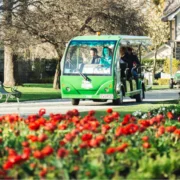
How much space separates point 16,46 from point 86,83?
12.4m

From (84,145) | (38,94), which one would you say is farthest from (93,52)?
(84,145)

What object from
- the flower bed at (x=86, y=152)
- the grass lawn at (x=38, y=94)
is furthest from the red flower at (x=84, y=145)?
the grass lawn at (x=38, y=94)

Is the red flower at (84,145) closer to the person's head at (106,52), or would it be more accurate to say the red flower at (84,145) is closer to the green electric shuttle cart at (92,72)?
the green electric shuttle cart at (92,72)

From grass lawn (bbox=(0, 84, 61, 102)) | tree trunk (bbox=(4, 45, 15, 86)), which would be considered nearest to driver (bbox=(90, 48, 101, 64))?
grass lawn (bbox=(0, 84, 61, 102))

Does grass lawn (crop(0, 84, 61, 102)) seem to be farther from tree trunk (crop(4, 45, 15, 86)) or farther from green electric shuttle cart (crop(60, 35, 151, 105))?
tree trunk (crop(4, 45, 15, 86))

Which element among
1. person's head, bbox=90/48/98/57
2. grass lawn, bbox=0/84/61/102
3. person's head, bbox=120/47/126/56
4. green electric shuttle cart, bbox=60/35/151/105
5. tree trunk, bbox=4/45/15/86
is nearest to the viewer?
green electric shuttle cart, bbox=60/35/151/105

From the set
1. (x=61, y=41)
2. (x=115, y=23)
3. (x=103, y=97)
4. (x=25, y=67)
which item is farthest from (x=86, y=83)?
(x=25, y=67)

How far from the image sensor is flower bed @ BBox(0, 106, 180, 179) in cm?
738

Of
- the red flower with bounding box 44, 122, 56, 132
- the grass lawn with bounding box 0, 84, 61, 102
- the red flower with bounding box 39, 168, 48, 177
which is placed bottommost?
the grass lawn with bounding box 0, 84, 61, 102

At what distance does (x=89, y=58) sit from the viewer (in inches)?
925

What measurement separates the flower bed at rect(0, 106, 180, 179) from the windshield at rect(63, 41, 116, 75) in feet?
42.2

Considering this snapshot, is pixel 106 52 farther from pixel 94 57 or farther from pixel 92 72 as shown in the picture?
pixel 92 72

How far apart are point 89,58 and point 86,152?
15130mm

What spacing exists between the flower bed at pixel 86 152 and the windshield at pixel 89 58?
42.2 feet
